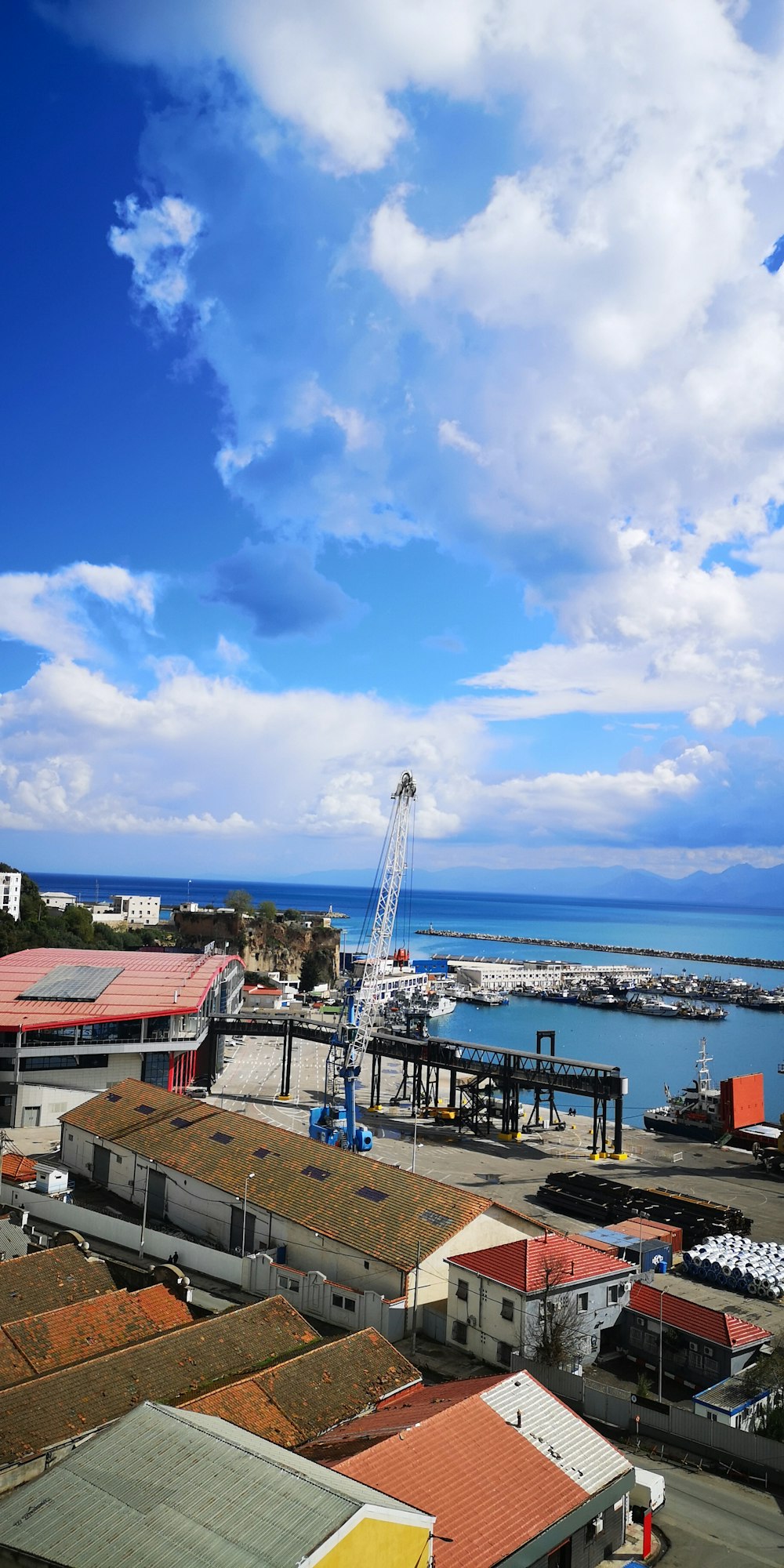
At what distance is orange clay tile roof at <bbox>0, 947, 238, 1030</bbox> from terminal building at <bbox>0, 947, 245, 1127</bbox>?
7 centimetres

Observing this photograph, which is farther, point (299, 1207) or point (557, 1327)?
point (299, 1207)

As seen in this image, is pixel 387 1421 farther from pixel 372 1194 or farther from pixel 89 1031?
pixel 89 1031

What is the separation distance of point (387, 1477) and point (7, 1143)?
42.7 meters

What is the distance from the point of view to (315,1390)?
884 inches

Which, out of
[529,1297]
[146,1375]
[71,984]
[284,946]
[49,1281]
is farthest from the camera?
[284,946]

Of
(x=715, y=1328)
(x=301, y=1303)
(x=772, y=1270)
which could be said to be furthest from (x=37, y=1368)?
(x=772, y=1270)

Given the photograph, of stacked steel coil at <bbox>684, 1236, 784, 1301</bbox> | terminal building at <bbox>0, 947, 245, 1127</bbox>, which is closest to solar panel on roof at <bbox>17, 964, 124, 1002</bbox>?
terminal building at <bbox>0, 947, 245, 1127</bbox>

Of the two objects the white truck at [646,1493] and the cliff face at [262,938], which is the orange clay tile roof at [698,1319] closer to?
the white truck at [646,1493]

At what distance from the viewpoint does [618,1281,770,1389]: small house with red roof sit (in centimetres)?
2916

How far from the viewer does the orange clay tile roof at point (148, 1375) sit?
65.4ft

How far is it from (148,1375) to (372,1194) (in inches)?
530

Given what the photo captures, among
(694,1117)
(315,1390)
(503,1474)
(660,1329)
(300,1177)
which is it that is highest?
(503,1474)

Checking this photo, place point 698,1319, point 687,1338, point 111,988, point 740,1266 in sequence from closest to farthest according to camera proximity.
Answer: point 687,1338, point 698,1319, point 740,1266, point 111,988

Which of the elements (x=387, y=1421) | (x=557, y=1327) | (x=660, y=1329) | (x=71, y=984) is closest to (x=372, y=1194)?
(x=557, y=1327)
